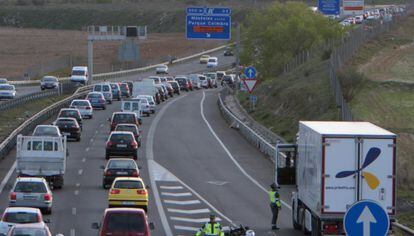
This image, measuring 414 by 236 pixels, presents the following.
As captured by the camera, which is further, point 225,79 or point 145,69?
point 145,69

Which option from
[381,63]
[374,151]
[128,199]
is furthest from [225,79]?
[374,151]

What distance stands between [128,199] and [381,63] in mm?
50440

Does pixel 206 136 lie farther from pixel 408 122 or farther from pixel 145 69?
pixel 145 69

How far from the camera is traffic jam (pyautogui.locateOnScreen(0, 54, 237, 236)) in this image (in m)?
24.0

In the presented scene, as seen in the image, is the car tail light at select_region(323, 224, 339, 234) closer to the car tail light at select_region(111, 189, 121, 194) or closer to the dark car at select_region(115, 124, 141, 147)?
the car tail light at select_region(111, 189, 121, 194)

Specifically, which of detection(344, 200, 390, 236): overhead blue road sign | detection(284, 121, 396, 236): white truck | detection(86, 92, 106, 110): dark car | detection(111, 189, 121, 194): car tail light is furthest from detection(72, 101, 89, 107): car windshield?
detection(344, 200, 390, 236): overhead blue road sign

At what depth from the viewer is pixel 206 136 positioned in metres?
62.3

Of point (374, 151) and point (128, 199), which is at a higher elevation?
point (374, 151)

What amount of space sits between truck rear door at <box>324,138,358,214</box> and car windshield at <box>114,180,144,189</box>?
1025 centimetres

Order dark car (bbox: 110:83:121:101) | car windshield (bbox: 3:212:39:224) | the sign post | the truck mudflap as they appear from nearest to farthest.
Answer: car windshield (bbox: 3:212:39:224) → the truck mudflap → the sign post → dark car (bbox: 110:83:121:101)

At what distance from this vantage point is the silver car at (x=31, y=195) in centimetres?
3262

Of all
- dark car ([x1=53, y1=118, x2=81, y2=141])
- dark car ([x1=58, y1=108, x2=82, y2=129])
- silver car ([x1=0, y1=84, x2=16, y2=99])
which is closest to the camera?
dark car ([x1=53, y1=118, x2=81, y2=141])

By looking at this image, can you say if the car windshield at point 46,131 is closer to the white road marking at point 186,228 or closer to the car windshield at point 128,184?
the car windshield at point 128,184

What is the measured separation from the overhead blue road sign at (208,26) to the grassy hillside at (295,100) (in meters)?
5.64
